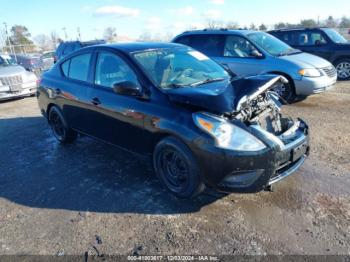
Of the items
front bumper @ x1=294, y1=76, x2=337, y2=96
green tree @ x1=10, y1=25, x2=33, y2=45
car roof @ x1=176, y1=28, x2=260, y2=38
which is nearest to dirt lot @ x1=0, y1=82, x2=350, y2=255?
front bumper @ x1=294, y1=76, x2=337, y2=96

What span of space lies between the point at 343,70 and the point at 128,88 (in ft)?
31.1

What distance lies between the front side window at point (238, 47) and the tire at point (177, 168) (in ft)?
16.6

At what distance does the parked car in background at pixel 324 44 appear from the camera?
10.7 meters

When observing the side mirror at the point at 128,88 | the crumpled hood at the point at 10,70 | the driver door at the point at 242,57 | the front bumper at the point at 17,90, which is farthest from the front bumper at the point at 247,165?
the crumpled hood at the point at 10,70

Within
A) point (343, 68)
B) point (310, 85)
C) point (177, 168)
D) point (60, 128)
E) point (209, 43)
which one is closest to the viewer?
point (177, 168)

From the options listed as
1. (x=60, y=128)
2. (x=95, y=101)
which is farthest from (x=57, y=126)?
(x=95, y=101)

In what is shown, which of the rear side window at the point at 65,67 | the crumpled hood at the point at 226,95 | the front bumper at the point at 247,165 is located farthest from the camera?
the rear side window at the point at 65,67

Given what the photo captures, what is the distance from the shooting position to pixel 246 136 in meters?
3.23

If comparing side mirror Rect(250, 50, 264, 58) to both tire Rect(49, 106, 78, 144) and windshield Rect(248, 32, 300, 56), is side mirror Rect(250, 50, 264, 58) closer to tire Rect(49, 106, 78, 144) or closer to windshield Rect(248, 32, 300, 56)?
windshield Rect(248, 32, 300, 56)

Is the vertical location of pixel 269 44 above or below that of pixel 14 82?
above

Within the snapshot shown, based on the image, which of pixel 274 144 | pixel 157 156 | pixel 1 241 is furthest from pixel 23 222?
pixel 274 144

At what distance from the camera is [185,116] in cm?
342

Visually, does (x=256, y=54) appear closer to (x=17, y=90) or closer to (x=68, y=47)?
(x=17, y=90)

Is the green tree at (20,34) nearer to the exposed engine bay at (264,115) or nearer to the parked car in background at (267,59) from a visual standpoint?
the parked car in background at (267,59)
